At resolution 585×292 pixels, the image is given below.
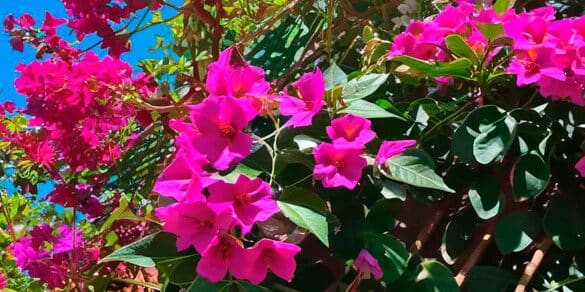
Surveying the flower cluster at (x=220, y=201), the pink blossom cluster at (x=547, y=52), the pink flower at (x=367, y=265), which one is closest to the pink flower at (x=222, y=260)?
the flower cluster at (x=220, y=201)

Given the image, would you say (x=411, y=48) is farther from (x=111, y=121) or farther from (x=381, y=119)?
(x=111, y=121)

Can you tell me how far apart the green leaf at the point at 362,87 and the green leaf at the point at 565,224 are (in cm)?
22

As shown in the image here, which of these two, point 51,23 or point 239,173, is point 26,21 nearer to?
point 51,23

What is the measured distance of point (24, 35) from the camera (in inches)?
56.8

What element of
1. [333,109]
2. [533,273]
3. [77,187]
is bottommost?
[533,273]

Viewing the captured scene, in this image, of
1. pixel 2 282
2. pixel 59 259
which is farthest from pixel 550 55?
pixel 2 282

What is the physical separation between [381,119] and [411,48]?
0.30 feet

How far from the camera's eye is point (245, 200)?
634 mm

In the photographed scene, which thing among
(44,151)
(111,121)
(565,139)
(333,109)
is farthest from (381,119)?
(44,151)

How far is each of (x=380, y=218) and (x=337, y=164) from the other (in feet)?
0.40

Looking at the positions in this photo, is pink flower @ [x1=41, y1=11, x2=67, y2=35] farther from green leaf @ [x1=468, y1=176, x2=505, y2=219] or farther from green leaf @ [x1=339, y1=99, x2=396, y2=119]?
green leaf @ [x1=468, y1=176, x2=505, y2=219]

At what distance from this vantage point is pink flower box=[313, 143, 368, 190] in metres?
0.65

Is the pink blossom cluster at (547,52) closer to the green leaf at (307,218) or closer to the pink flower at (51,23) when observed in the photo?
the green leaf at (307,218)

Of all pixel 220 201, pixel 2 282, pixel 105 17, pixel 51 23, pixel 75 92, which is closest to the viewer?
pixel 220 201
